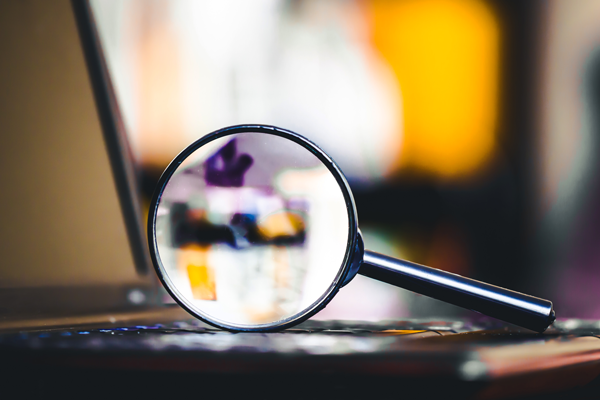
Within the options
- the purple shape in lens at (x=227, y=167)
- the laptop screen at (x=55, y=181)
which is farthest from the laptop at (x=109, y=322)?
the purple shape in lens at (x=227, y=167)

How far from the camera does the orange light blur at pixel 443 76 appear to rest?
71cm

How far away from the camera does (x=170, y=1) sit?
0.72m

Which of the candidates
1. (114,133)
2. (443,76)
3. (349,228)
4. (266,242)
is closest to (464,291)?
(349,228)

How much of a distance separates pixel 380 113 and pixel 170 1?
0.42 meters

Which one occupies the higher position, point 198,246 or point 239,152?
point 239,152

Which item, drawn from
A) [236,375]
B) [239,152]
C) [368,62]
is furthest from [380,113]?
[236,375]

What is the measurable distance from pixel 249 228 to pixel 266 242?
3cm

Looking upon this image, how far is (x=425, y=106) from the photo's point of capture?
0.73 metres

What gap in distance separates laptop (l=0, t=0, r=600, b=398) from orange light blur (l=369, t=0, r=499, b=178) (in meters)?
0.30

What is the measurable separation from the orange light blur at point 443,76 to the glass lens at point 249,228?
0.80 feet

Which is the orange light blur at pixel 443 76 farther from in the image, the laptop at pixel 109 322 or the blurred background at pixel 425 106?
the laptop at pixel 109 322

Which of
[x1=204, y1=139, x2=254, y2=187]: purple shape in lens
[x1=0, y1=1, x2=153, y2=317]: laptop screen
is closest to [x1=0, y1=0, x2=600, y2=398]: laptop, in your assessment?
[x1=0, y1=1, x2=153, y2=317]: laptop screen

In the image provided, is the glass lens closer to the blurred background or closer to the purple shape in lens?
the purple shape in lens

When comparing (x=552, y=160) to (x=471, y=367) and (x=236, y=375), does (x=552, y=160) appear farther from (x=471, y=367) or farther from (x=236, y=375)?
(x=236, y=375)
